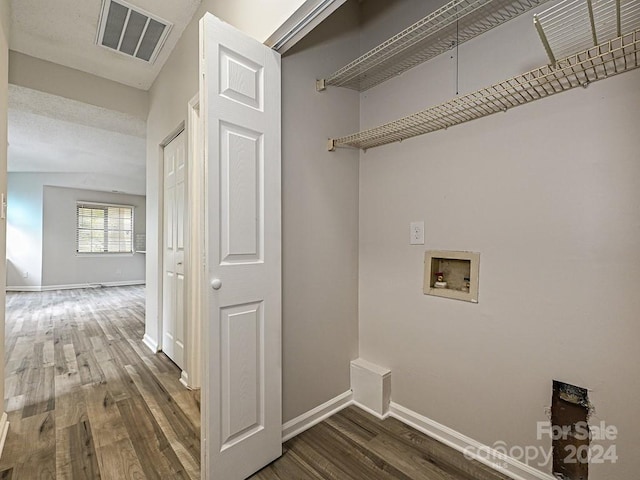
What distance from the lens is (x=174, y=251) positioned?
2.77m

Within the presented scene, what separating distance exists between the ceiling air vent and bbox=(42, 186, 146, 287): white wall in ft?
21.9

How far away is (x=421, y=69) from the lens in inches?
69.7

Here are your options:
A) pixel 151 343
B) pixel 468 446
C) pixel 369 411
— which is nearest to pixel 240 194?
pixel 369 411

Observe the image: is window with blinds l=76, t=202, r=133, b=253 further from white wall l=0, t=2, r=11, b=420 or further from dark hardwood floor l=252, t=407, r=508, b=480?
dark hardwood floor l=252, t=407, r=508, b=480

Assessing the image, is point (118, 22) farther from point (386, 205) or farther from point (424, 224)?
point (424, 224)

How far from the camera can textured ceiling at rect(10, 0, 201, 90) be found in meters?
2.21

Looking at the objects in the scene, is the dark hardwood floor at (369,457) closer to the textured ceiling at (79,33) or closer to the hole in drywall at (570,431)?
the hole in drywall at (570,431)

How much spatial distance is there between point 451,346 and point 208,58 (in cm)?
190

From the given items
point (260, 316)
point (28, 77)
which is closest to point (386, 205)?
point (260, 316)

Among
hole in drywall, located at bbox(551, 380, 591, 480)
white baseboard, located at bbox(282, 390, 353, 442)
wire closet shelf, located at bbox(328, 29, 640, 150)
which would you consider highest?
wire closet shelf, located at bbox(328, 29, 640, 150)

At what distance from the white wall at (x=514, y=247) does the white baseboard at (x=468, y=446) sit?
0.05m

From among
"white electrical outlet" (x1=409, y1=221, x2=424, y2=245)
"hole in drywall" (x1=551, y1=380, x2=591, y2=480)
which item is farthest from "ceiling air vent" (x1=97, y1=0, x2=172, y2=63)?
"hole in drywall" (x1=551, y1=380, x2=591, y2=480)

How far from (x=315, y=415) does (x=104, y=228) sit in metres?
8.79

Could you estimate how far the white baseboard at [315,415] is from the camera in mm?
1709
